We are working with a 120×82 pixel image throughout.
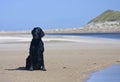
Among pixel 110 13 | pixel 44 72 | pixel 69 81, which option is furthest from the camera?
pixel 110 13

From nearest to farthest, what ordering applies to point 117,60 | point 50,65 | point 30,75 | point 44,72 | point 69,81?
point 69,81 → point 30,75 → point 44,72 → point 50,65 → point 117,60

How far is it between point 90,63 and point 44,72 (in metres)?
3.86

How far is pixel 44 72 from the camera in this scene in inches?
633

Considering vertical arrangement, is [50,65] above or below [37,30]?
below

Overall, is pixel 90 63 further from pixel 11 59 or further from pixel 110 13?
pixel 110 13

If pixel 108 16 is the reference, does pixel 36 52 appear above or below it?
above

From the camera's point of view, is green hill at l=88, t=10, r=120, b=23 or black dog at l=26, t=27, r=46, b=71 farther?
green hill at l=88, t=10, r=120, b=23

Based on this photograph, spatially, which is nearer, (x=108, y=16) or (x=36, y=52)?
(x=36, y=52)

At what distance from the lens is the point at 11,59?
69.6 ft

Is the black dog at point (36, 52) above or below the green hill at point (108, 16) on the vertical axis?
above

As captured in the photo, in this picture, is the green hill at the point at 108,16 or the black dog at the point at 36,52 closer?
the black dog at the point at 36,52

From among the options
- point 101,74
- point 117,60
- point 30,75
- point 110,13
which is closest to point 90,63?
point 117,60

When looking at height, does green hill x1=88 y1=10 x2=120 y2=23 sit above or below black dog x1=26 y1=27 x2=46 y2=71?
below

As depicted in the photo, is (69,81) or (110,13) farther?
(110,13)
